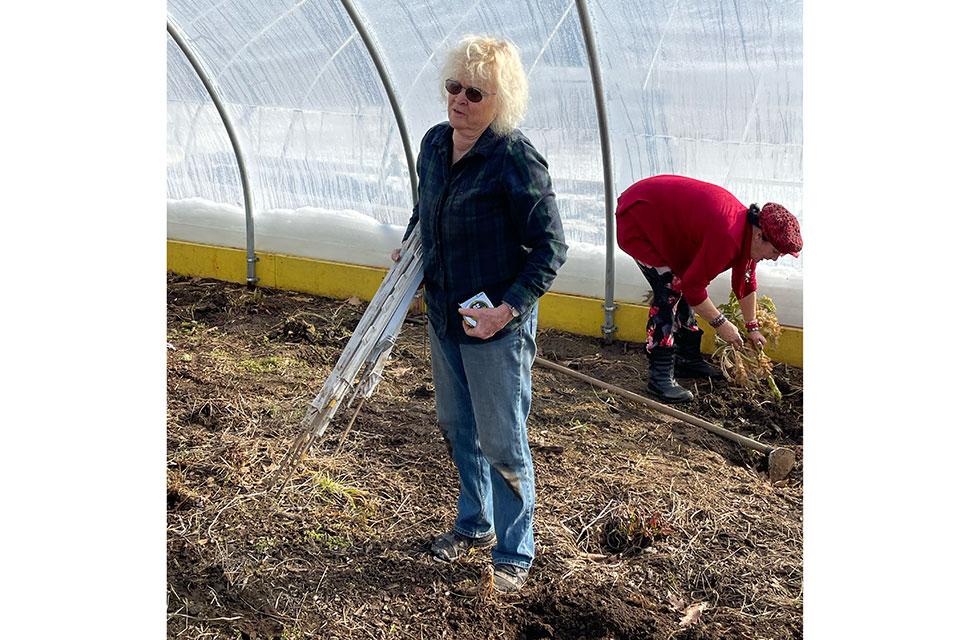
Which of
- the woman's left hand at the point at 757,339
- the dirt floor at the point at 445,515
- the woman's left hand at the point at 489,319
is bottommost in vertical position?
the dirt floor at the point at 445,515

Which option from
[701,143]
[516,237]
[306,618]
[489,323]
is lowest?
[306,618]

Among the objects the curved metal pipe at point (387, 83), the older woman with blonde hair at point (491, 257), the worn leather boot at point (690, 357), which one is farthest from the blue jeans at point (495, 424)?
the curved metal pipe at point (387, 83)

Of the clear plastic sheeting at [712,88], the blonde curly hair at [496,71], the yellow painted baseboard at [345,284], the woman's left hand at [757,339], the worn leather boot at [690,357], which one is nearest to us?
the blonde curly hair at [496,71]

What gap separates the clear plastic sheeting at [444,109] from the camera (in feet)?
17.3

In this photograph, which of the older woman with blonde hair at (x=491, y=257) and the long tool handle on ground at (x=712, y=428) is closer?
the older woman with blonde hair at (x=491, y=257)

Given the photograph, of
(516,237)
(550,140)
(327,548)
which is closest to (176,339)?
(550,140)

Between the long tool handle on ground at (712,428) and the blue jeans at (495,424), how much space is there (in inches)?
63.2


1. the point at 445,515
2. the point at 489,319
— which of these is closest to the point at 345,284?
the point at 445,515

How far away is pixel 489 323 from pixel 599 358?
3089mm

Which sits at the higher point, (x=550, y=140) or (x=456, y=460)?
(x=550, y=140)

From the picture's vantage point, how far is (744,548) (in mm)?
3637

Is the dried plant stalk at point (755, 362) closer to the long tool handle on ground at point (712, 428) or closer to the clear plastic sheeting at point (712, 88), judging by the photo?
the long tool handle on ground at point (712, 428)

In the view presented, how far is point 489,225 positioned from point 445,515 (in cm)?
140

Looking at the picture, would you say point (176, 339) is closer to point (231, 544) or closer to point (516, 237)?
point (231, 544)
